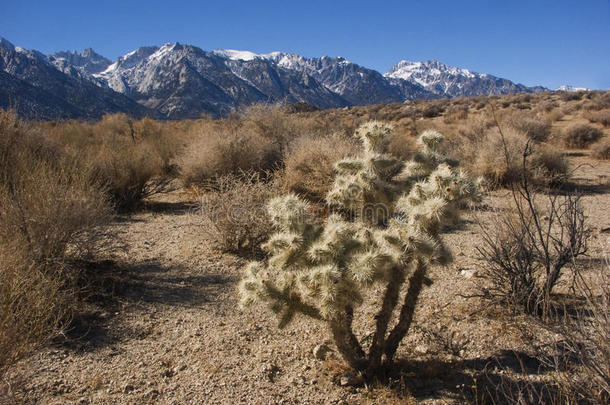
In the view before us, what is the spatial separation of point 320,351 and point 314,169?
5.40 meters

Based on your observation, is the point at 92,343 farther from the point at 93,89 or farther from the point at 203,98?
the point at 203,98

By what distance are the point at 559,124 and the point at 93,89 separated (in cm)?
9852

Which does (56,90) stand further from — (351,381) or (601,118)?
(351,381)

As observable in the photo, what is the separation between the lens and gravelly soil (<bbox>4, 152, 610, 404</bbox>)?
2.94 metres

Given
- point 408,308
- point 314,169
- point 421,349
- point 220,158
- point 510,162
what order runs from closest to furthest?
point 408,308, point 421,349, point 314,169, point 220,158, point 510,162

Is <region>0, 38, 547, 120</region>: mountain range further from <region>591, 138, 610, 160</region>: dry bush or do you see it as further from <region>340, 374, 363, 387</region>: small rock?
<region>591, 138, 610, 160</region>: dry bush

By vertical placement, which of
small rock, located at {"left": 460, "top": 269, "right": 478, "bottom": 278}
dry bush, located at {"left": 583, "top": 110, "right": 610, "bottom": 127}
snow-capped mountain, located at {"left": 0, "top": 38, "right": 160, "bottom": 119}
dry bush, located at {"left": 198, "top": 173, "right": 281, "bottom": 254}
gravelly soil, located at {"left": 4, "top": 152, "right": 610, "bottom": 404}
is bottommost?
gravelly soil, located at {"left": 4, "top": 152, "right": 610, "bottom": 404}

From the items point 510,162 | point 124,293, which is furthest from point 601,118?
point 124,293

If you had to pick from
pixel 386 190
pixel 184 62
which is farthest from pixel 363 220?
pixel 184 62

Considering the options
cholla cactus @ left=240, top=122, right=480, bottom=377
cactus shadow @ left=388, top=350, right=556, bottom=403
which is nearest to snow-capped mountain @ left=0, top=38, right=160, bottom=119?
cholla cactus @ left=240, top=122, right=480, bottom=377

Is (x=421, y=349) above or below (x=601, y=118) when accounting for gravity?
below

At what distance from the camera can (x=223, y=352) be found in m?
3.54

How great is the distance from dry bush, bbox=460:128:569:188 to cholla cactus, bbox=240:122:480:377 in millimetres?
7573

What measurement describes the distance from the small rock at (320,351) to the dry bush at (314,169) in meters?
4.74
